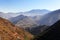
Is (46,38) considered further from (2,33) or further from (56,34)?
(2,33)

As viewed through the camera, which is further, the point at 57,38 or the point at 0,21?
the point at 0,21

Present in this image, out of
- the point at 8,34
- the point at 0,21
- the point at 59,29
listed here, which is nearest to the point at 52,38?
the point at 59,29

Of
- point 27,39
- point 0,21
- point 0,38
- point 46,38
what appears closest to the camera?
point 0,38

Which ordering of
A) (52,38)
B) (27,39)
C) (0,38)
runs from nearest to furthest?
(0,38) → (52,38) → (27,39)

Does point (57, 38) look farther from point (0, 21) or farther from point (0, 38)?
point (0, 21)

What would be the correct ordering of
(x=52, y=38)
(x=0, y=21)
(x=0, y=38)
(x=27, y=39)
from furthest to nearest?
(x=0, y=21) < (x=27, y=39) < (x=52, y=38) < (x=0, y=38)

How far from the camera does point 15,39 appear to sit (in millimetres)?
93875

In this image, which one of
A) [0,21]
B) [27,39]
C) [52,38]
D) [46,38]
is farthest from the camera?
[0,21]

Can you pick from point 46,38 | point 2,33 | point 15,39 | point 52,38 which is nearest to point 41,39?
point 46,38

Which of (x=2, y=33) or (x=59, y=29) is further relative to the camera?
(x=59, y=29)

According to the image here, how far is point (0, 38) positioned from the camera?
85.5m

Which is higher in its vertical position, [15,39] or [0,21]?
[0,21]

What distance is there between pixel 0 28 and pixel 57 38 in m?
37.6

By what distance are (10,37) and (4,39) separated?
7270mm
